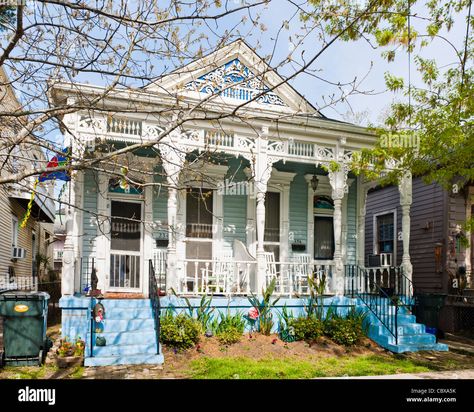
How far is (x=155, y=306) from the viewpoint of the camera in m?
8.35

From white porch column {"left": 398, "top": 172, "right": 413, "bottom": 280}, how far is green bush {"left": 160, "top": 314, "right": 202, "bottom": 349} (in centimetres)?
504

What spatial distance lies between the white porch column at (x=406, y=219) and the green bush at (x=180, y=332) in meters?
5.04

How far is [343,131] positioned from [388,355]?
473 centimetres

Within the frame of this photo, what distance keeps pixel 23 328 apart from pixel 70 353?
87 centimetres

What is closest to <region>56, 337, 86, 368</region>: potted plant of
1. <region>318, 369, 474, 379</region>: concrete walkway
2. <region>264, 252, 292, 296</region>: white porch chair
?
<region>264, 252, 292, 296</region>: white porch chair

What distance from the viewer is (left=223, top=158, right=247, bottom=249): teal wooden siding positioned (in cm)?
1161

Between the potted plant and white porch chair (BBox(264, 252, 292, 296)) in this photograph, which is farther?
white porch chair (BBox(264, 252, 292, 296))

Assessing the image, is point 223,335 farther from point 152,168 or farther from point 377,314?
point 152,168

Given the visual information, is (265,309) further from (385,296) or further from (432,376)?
(432,376)

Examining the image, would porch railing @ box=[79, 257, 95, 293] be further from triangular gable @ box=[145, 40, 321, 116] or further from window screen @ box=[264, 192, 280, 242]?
window screen @ box=[264, 192, 280, 242]

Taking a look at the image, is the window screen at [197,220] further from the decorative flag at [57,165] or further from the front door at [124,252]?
the decorative flag at [57,165]

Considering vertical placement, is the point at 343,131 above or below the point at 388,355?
above
